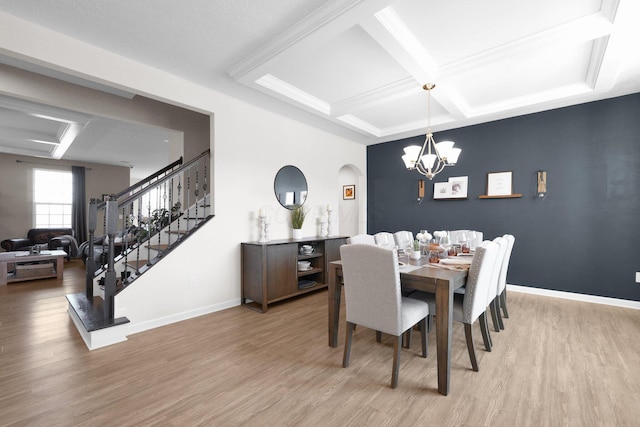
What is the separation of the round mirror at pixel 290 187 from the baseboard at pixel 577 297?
11.7 feet

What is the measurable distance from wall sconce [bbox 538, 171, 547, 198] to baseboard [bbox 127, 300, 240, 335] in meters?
4.50

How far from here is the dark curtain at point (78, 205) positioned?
8.02 meters

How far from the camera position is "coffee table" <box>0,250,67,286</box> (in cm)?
468

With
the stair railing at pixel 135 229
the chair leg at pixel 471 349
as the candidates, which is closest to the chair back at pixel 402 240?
the chair leg at pixel 471 349

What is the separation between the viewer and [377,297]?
1938 mm

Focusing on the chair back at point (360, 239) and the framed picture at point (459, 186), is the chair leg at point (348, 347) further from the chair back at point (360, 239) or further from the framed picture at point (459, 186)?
the framed picture at point (459, 186)

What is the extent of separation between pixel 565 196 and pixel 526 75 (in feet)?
5.99

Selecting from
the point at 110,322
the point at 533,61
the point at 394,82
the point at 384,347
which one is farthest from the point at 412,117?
the point at 110,322

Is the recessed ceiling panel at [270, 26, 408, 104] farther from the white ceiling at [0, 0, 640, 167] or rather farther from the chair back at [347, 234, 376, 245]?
the chair back at [347, 234, 376, 245]

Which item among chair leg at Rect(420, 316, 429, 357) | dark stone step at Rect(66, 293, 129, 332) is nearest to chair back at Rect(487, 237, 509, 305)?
chair leg at Rect(420, 316, 429, 357)

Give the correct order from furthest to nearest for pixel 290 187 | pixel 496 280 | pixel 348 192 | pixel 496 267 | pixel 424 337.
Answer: pixel 348 192
pixel 290 187
pixel 496 280
pixel 496 267
pixel 424 337

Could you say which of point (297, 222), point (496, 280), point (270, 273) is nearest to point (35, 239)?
point (297, 222)

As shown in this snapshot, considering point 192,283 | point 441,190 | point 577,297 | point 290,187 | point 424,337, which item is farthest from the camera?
point 441,190

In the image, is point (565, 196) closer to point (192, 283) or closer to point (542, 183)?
point (542, 183)
